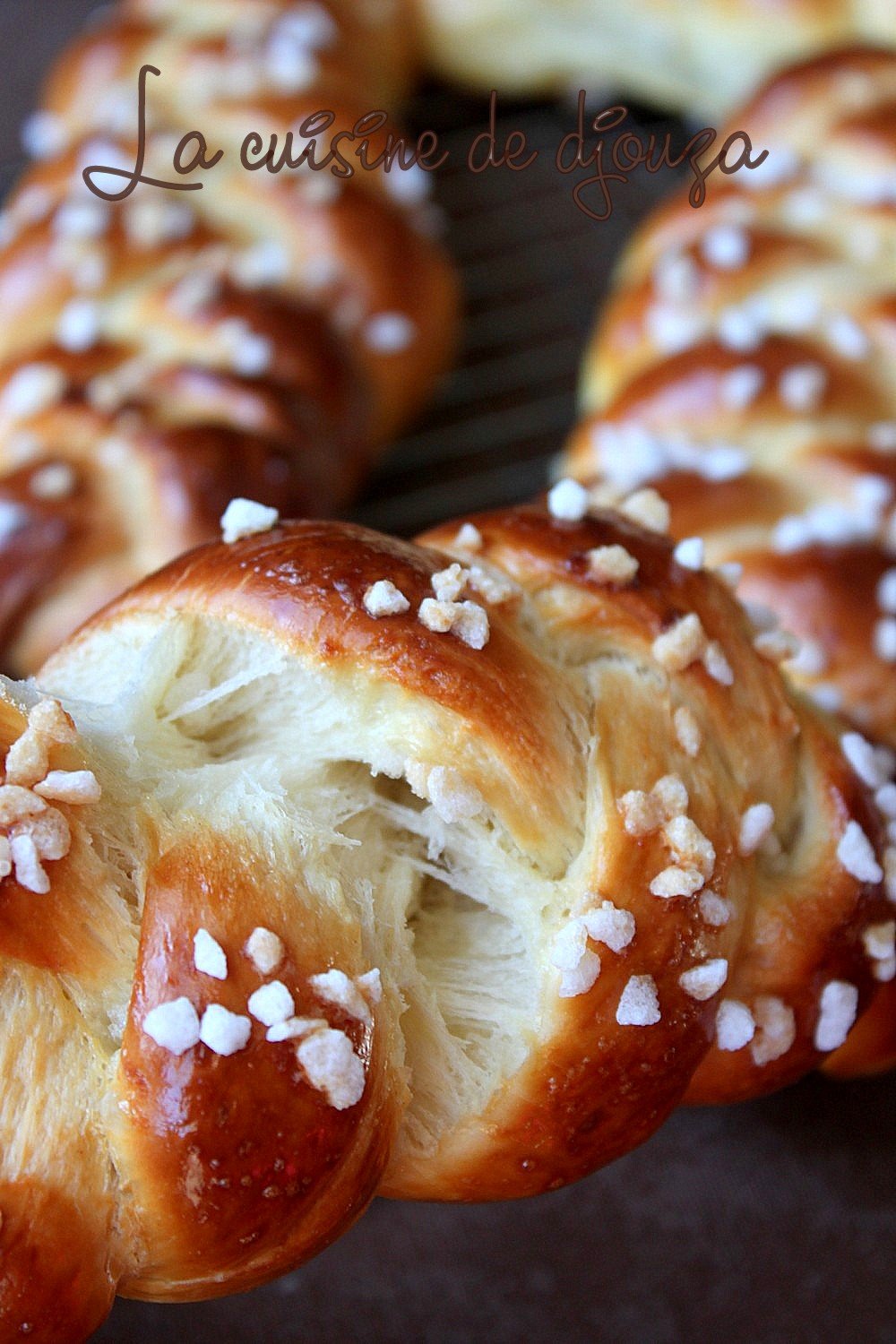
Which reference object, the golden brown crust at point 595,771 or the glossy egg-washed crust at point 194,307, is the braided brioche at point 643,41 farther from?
the golden brown crust at point 595,771

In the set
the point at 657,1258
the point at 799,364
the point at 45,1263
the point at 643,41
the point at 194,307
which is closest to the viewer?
the point at 45,1263

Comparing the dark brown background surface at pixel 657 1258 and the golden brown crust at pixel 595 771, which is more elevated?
the golden brown crust at pixel 595 771

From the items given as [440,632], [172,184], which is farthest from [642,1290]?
[172,184]

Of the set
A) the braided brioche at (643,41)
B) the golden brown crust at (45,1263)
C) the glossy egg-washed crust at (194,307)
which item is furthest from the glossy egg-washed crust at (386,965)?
the braided brioche at (643,41)

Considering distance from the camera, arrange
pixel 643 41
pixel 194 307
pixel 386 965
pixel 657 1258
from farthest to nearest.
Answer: pixel 643 41 → pixel 194 307 → pixel 657 1258 → pixel 386 965

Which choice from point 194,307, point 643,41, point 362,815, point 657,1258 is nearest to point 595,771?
point 362,815

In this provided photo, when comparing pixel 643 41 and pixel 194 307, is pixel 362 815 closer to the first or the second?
pixel 194 307

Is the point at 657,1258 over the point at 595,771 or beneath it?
beneath
